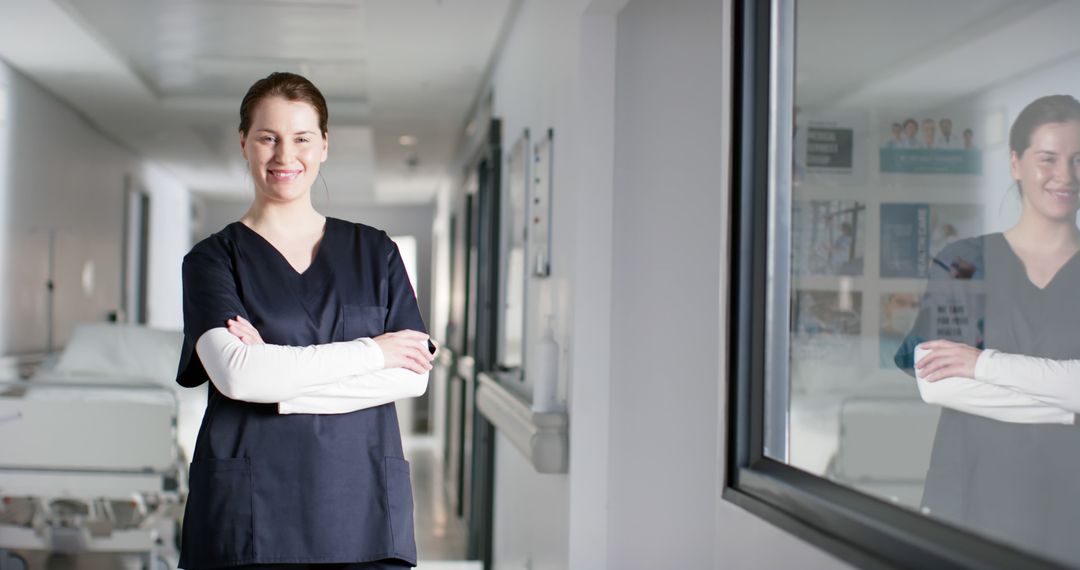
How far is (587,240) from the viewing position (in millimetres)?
2984

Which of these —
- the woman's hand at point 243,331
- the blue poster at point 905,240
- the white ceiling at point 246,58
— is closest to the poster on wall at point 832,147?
the blue poster at point 905,240

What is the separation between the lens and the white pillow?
4926 mm

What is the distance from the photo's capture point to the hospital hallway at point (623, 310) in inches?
61.9

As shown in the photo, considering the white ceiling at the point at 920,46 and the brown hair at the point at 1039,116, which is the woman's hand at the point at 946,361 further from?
the white ceiling at the point at 920,46

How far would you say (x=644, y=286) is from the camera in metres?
2.97

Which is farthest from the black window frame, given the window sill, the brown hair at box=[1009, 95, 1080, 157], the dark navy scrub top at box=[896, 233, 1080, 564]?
the window sill

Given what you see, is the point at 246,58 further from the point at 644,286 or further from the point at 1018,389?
the point at 1018,389

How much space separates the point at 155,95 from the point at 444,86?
2.32 meters

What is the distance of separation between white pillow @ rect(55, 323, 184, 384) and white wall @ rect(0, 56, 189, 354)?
1.50 meters

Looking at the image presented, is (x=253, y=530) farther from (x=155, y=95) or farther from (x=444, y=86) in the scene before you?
(x=155, y=95)

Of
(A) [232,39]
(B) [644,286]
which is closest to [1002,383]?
(B) [644,286]

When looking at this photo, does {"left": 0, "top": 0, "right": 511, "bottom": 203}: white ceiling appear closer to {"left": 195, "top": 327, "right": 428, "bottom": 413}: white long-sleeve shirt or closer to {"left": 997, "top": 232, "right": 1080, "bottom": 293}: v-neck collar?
{"left": 195, "top": 327, "right": 428, "bottom": 413}: white long-sleeve shirt

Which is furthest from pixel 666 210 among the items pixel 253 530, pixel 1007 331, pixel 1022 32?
pixel 253 530

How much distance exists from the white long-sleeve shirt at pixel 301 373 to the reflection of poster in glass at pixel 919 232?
1.05 metres
